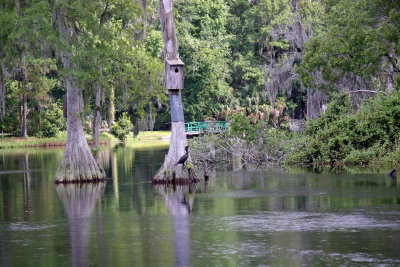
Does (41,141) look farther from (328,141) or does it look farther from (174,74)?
(174,74)

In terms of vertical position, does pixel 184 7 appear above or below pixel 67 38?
above

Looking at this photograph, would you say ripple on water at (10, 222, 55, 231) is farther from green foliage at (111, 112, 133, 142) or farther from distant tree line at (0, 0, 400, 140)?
green foliage at (111, 112, 133, 142)

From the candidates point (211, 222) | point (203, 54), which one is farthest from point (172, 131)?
point (203, 54)

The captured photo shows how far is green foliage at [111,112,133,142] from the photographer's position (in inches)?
2864

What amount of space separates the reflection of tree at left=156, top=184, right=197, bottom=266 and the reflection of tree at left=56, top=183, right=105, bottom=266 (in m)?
1.67

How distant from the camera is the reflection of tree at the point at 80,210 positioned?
13.4 metres

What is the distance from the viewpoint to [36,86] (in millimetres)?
66438

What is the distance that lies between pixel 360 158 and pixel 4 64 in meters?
15.9

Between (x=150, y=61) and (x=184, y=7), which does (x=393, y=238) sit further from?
(x=184, y=7)

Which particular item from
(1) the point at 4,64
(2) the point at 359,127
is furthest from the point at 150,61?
(2) the point at 359,127

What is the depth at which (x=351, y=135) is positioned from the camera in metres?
30.1

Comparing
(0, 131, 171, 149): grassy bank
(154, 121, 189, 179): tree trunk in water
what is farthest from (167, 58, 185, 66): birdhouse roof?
(0, 131, 171, 149): grassy bank

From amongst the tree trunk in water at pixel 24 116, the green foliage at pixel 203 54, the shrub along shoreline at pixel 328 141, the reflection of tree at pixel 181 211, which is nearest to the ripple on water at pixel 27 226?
the reflection of tree at pixel 181 211

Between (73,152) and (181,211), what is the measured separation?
8.66m
